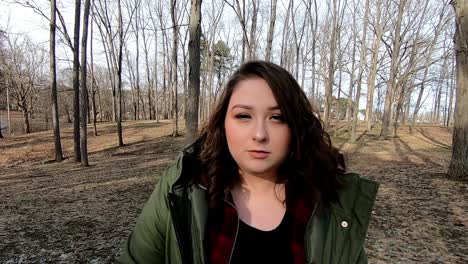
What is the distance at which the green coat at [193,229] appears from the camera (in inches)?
50.2

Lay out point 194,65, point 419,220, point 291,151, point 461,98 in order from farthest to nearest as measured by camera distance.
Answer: point 461,98
point 194,65
point 419,220
point 291,151

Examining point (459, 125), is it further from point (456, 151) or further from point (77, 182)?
point (77, 182)

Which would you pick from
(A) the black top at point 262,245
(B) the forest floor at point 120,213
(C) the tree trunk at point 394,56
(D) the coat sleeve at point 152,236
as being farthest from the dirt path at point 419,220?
(C) the tree trunk at point 394,56

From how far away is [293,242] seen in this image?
1.32 meters

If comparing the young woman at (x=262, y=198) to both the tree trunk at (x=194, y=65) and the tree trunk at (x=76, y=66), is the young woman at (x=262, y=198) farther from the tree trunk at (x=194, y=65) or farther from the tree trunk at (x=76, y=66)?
the tree trunk at (x=76, y=66)

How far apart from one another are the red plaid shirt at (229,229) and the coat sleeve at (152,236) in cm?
20

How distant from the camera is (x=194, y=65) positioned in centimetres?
691

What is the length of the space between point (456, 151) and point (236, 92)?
7.75m

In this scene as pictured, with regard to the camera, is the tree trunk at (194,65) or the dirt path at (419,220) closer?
the dirt path at (419,220)

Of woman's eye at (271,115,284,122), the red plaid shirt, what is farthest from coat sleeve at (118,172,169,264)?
woman's eye at (271,115,284,122)

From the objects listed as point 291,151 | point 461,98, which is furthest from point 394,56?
point 291,151

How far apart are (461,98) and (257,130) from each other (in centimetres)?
790

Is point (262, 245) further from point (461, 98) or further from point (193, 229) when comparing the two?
point (461, 98)

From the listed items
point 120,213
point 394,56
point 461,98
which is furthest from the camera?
point 394,56
